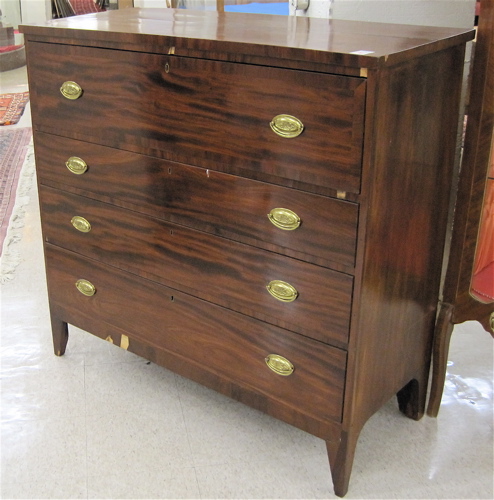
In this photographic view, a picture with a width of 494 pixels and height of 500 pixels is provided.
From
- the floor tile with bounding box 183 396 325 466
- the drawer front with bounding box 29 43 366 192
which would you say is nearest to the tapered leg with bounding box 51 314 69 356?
the floor tile with bounding box 183 396 325 466

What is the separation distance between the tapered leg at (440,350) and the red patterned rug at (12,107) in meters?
3.67

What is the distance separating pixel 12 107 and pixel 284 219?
413 cm

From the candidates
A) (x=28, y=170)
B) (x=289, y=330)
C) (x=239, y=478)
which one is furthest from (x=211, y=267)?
(x=28, y=170)

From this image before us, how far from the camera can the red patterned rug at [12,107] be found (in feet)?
15.6

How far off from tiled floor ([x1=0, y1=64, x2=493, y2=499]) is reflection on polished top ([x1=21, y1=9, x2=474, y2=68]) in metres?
0.96

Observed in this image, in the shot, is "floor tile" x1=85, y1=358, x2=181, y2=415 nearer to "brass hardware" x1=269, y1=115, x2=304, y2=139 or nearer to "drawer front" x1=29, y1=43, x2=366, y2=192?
"drawer front" x1=29, y1=43, x2=366, y2=192

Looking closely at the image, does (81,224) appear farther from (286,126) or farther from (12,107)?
(12,107)

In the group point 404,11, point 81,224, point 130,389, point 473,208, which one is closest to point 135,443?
point 130,389

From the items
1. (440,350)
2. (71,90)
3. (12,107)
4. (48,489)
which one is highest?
(71,90)

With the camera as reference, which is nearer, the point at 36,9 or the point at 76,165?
the point at 76,165

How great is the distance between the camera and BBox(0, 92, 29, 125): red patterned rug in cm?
475

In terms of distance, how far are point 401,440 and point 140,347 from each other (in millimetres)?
728

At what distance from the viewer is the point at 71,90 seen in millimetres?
1767

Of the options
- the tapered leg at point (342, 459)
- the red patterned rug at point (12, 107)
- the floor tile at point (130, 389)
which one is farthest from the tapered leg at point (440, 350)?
the red patterned rug at point (12, 107)
